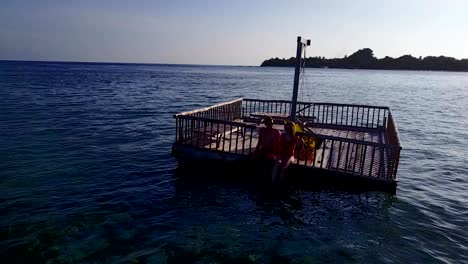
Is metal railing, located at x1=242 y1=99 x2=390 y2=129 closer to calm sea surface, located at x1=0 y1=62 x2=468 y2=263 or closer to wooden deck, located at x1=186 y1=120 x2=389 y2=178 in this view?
wooden deck, located at x1=186 y1=120 x2=389 y2=178

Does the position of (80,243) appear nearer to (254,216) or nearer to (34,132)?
(254,216)

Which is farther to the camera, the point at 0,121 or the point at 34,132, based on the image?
the point at 0,121

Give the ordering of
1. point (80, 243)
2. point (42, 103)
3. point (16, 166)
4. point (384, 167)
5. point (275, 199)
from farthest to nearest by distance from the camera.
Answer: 1. point (42, 103)
2. point (16, 166)
3. point (384, 167)
4. point (275, 199)
5. point (80, 243)

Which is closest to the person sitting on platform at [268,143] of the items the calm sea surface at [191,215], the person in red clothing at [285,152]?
the person in red clothing at [285,152]

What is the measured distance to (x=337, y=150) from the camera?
49.6 ft

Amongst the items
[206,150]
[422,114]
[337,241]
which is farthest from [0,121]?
[422,114]

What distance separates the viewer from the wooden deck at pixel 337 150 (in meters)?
12.1

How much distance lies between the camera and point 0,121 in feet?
79.3

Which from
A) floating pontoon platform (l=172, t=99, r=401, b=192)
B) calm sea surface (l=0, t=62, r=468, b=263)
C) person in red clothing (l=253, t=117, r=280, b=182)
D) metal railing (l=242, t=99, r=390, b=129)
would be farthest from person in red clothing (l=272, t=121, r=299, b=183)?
metal railing (l=242, t=99, r=390, b=129)

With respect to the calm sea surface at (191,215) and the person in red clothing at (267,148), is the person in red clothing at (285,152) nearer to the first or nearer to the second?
the person in red clothing at (267,148)

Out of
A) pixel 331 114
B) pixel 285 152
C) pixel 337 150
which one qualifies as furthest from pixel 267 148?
pixel 331 114

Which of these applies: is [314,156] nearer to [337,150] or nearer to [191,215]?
[337,150]

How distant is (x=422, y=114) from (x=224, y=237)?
3352cm

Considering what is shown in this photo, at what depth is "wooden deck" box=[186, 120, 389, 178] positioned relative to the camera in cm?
1209
